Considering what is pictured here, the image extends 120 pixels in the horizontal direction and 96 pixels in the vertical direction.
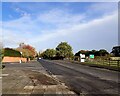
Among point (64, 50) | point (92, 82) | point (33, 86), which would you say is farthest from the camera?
point (64, 50)

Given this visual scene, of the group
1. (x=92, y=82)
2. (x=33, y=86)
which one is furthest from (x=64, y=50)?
(x=33, y=86)

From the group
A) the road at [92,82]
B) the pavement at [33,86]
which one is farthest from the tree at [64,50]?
the pavement at [33,86]

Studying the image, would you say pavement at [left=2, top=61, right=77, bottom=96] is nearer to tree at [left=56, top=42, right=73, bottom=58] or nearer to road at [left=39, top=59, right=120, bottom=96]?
road at [left=39, top=59, right=120, bottom=96]

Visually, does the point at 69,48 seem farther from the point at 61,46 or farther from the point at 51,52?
the point at 51,52

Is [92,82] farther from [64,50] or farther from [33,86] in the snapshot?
[64,50]

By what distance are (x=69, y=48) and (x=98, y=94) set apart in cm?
15131

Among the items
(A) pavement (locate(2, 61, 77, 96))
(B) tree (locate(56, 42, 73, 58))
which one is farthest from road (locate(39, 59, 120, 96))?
(B) tree (locate(56, 42, 73, 58))

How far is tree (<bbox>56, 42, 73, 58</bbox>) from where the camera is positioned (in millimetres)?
160500

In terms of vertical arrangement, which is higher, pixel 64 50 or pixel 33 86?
pixel 64 50

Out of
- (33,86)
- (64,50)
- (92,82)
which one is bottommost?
(33,86)

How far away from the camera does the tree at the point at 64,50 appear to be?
160500mm

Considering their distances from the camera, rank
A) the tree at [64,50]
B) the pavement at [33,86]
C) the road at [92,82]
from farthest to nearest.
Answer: the tree at [64,50]
the road at [92,82]
the pavement at [33,86]

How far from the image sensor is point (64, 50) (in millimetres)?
161125

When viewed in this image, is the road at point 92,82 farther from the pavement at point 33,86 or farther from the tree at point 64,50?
the tree at point 64,50
